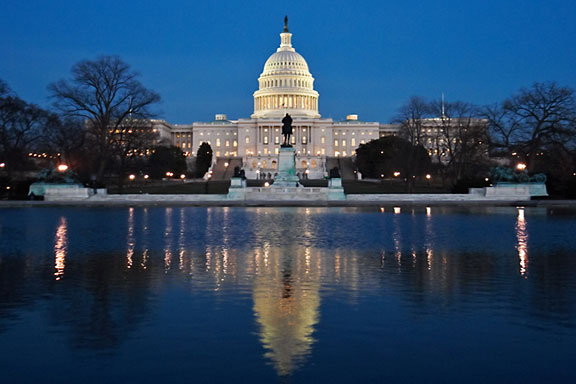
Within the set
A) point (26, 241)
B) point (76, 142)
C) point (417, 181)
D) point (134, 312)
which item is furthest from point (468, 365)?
point (417, 181)

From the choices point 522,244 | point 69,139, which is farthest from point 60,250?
point 69,139

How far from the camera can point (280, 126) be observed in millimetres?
146375

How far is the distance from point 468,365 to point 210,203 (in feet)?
124

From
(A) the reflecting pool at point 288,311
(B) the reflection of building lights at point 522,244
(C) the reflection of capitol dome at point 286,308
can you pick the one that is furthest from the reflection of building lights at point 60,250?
(B) the reflection of building lights at point 522,244

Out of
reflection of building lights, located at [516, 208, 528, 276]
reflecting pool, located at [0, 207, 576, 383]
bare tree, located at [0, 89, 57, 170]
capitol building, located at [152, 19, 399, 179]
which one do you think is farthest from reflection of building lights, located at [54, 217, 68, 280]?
capitol building, located at [152, 19, 399, 179]

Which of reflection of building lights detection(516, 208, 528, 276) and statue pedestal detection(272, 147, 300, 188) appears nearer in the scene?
reflection of building lights detection(516, 208, 528, 276)

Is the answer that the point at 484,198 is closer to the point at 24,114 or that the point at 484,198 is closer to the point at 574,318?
the point at 574,318

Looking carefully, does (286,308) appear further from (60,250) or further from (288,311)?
(60,250)

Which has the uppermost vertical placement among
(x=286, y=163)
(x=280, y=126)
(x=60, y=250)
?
(x=280, y=126)

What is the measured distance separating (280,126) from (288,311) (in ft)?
452

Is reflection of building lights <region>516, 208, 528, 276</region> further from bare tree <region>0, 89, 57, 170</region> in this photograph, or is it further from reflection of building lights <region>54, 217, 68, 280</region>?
bare tree <region>0, 89, 57, 170</region>

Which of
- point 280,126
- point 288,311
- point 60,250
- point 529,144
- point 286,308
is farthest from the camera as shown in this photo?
point 280,126

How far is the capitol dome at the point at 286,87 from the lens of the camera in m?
149

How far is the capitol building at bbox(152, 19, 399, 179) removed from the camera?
147 meters
